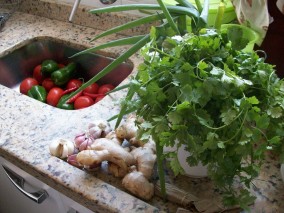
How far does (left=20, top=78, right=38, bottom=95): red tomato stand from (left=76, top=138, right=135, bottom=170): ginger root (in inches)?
26.5

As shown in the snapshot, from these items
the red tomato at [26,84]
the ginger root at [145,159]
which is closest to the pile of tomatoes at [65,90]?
the red tomato at [26,84]

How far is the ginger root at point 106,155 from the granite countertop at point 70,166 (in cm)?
5

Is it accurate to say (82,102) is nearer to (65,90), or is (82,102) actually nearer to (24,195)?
(65,90)

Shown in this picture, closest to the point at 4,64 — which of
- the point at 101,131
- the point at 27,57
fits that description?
the point at 27,57

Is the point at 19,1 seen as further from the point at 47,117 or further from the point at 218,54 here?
the point at 218,54

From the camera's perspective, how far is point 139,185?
1.75 feet

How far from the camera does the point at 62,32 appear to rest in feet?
3.92

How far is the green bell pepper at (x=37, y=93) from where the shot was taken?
1.07 metres

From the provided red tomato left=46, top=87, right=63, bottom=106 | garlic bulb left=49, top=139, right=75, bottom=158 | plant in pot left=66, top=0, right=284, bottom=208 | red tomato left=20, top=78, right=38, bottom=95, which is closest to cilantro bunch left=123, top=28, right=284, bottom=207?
plant in pot left=66, top=0, right=284, bottom=208

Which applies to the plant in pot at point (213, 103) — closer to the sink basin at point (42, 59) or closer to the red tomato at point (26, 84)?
the sink basin at point (42, 59)

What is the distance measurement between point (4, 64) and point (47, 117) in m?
0.53

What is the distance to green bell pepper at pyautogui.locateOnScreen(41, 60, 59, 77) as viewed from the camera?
1155 millimetres

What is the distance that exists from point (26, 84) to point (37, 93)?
0.34 feet

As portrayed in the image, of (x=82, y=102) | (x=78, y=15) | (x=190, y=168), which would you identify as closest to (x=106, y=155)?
(x=190, y=168)
